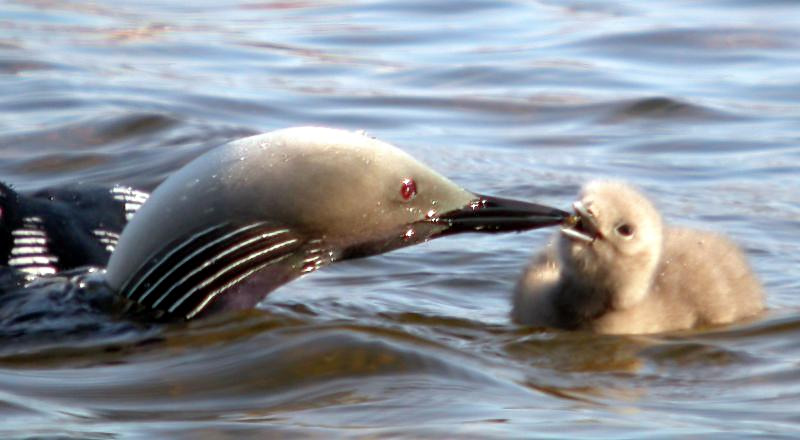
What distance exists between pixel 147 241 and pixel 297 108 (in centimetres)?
458

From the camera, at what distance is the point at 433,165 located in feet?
24.6

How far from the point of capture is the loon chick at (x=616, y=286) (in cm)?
508

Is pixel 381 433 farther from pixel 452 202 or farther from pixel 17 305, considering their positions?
pixel 17 305

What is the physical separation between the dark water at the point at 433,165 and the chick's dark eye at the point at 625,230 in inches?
12.9

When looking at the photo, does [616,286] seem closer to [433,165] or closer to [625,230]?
[625,230]

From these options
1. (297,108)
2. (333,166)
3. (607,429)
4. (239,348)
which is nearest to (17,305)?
(239,348)

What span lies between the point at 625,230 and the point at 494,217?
26.9 inches

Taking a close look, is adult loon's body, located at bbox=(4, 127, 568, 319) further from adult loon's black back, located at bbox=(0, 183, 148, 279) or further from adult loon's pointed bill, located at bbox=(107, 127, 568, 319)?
adult loon's black back, located at bbox=(0, 183, 148, 279)

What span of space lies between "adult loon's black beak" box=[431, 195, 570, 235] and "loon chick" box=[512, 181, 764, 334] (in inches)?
14.8

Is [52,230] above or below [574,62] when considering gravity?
below

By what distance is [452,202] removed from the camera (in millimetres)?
4535

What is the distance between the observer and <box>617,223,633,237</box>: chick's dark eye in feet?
16.7

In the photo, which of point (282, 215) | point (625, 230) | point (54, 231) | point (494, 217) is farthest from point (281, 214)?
point (625, 230)

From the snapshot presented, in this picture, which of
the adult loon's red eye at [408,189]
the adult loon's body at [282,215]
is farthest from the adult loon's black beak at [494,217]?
the adult loon's red eye at [408,189]
